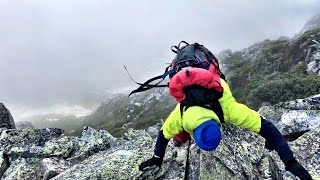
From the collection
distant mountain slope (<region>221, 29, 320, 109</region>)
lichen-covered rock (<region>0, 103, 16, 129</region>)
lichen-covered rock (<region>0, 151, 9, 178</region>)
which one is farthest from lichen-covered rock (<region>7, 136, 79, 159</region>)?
distant mountain slope (<region>221, 29, 320, 109</region>)

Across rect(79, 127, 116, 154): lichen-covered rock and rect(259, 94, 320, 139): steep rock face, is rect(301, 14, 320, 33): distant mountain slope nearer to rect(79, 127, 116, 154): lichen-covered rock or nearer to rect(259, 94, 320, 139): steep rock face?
rect(259, 94, 320, 139): steep rock face

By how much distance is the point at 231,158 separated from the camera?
25.5ft

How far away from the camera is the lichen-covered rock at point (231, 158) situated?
7539 millimetres

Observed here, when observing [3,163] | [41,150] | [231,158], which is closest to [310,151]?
[231,158]

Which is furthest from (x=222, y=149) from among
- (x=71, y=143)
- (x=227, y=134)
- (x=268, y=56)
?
(x=268, y=56)

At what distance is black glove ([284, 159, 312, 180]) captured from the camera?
6.86 metres

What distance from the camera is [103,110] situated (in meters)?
149

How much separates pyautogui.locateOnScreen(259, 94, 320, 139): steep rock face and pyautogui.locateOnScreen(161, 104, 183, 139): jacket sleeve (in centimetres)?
425

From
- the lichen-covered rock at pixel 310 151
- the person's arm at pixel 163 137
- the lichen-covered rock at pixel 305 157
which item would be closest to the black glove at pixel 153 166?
the person's arm at pixel 163 137

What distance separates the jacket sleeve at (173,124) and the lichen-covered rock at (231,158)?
2.70 ft

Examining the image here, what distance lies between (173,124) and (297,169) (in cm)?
244

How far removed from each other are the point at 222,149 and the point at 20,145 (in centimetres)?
827

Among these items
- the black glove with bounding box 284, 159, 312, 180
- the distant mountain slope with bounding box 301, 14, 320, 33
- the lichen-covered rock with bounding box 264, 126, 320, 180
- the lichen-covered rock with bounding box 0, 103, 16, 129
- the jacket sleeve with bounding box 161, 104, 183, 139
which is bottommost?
the black glove with bounding box 284, 159, 312, 180

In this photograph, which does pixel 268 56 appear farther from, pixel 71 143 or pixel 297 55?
pixel 71 143
